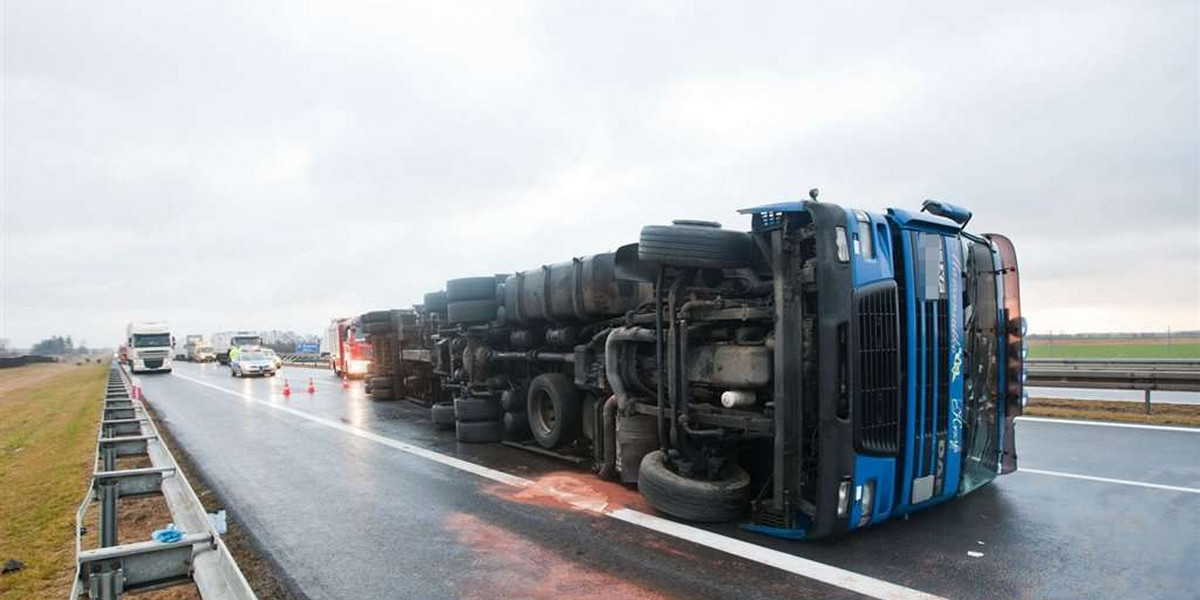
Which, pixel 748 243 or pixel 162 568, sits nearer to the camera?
pixel 162 568

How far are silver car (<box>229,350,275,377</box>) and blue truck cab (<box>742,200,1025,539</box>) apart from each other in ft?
98.3

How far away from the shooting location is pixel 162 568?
3289 millimetres

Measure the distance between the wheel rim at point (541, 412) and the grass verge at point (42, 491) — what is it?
4.84 m

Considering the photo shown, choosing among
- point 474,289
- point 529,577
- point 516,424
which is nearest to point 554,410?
point 516,424

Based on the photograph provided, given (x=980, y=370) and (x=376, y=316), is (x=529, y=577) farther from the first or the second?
(x=376, y=316)

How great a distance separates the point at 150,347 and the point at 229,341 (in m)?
17.3

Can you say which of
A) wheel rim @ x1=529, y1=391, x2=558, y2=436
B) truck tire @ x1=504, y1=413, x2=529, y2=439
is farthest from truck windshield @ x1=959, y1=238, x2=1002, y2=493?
truck tire @ x1=504, y1=413, x2=529, y2=439

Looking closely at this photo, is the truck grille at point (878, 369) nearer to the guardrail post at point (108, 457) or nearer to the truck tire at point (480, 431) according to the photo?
→ the truck tire at point (480, 431)

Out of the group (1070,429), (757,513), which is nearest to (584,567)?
(757,513)

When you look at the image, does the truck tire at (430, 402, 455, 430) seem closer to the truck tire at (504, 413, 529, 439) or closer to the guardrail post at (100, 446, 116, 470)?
the truck tire at (504, 413, 529, 439)

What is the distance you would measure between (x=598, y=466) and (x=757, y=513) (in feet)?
7.94

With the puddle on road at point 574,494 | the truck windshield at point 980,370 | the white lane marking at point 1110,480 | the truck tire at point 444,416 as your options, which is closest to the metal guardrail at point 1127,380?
the white lane marking at point 1110,480

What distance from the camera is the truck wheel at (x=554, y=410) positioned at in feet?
27.8

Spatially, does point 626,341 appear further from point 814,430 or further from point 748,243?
point 814,430
